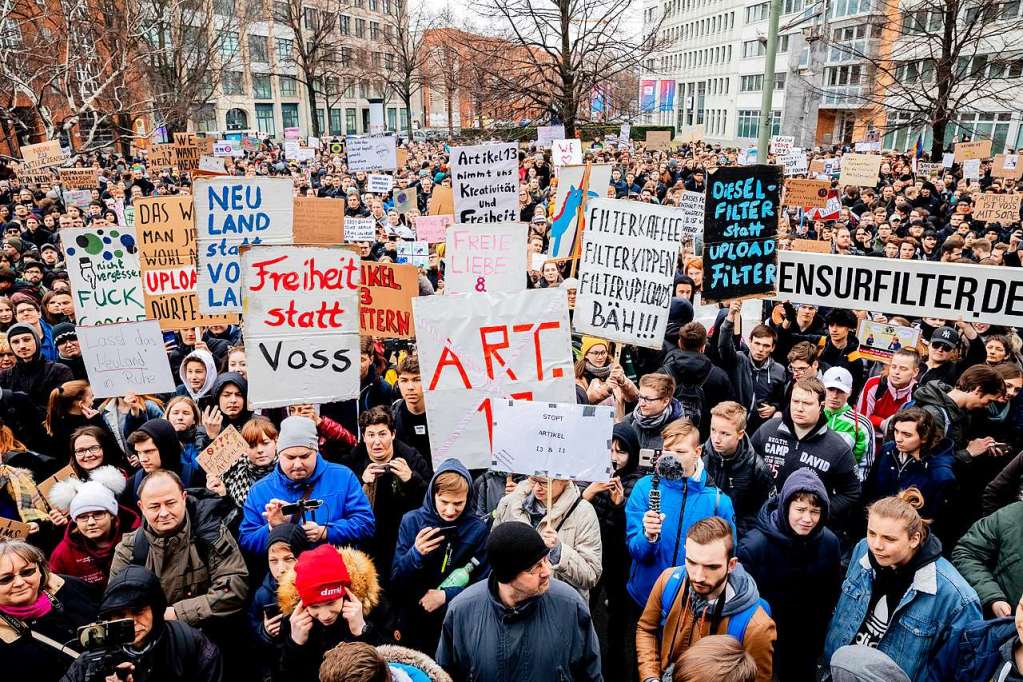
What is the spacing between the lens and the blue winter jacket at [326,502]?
3.88m

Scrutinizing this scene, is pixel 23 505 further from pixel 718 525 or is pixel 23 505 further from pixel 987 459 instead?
pixel 987 459

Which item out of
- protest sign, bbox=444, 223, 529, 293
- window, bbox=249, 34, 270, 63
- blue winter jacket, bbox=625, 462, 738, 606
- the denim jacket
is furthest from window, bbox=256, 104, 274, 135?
the denim jacket

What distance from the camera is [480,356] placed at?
13.6 feet

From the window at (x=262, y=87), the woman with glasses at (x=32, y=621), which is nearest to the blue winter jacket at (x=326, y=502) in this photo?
the woman with glasses at (x=32, y=621)

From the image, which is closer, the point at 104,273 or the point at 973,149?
the point at 104,273

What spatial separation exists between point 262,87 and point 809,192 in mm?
59656

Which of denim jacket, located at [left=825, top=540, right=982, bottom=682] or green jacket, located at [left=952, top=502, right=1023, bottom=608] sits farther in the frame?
green jacket, located at [left=952, top=502, right=1023, bottom=608]

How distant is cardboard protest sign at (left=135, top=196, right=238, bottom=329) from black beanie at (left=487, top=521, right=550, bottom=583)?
420 cm

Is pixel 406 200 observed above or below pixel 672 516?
above

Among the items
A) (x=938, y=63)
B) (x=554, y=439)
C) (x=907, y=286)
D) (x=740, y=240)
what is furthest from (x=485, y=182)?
(x=938, y=63)

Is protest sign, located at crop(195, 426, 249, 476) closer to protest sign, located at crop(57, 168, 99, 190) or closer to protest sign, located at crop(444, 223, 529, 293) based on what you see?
protest sign, located at crop(444, 223, 529, 293)

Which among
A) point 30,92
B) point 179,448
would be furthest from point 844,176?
point 30,92

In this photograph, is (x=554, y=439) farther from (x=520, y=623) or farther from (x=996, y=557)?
(x=996, y=557)

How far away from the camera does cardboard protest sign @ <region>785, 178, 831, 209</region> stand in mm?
12664
